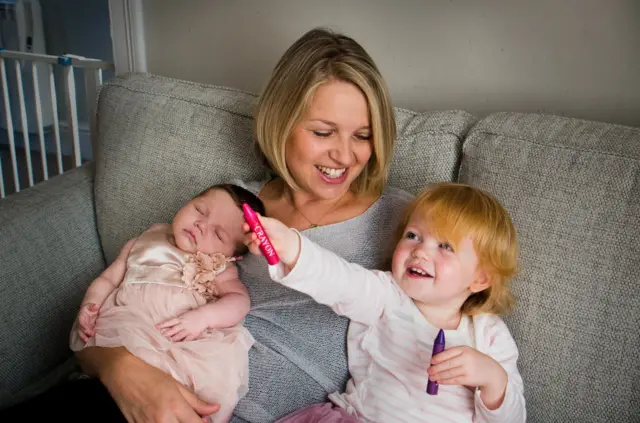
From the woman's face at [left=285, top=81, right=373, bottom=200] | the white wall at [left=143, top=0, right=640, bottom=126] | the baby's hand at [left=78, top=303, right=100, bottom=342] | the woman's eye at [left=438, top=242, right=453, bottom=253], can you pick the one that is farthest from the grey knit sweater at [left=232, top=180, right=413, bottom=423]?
the white wall at [left=143, top=0, right=640, bottom=126]

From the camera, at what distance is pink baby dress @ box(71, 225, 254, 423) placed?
3.64 feet

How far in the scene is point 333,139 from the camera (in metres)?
1.22

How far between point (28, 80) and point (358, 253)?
3689 mm

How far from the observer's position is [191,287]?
4.00 ft

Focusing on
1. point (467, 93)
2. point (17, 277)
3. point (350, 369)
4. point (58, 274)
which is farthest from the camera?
point (467, 93)

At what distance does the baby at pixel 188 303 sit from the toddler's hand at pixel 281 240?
28cm

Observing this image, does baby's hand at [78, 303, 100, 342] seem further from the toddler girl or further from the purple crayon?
the purple crayon

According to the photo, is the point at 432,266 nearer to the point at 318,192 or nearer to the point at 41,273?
the point at 318,192

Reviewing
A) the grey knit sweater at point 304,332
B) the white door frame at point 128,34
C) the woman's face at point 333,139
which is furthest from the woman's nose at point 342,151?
the white door frame at point 128,34

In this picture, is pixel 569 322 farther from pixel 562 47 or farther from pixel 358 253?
pixel 562 47

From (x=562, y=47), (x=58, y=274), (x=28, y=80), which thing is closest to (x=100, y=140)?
(x=58, y=274)

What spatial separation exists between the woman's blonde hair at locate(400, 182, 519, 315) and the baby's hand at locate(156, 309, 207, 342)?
1.59 ft

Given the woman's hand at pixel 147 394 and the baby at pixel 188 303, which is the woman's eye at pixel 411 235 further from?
the woman's hand at pixel 147 394

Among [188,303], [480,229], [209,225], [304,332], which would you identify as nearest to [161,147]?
[209,225]
